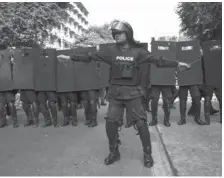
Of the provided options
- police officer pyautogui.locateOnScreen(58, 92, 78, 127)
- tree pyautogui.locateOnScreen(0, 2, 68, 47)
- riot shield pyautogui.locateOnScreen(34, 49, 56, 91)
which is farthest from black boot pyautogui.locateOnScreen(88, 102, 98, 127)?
tree pyautogui.locateOnScreen(0, 2, 68, 47)

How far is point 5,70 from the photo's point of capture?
6.80 metres

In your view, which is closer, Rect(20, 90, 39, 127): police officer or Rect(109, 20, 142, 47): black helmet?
Rect(109, 20, 142, 47): black helmet

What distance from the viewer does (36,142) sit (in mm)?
5328

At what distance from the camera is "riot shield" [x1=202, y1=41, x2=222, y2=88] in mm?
6191

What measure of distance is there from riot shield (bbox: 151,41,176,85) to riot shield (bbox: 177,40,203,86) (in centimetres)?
15

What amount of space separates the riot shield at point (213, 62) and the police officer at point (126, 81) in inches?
103

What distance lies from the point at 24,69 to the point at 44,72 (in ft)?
1.79

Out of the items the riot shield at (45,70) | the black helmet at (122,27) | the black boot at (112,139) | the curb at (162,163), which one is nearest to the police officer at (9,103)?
the riot shield at (45,70)

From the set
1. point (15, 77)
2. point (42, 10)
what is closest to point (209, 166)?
point (15, 77)

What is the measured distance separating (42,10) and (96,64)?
5.85m

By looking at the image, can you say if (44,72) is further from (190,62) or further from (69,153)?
(190,62)

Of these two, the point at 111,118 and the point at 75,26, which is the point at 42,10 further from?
the point at 75,26

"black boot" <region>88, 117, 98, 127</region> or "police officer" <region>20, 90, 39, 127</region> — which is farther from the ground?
"police officer" <region>20, 90, 39, 127</region>

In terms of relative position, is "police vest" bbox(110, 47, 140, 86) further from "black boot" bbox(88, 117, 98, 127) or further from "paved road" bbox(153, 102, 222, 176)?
"black boot" bbox(88, 117, 98, 127)
